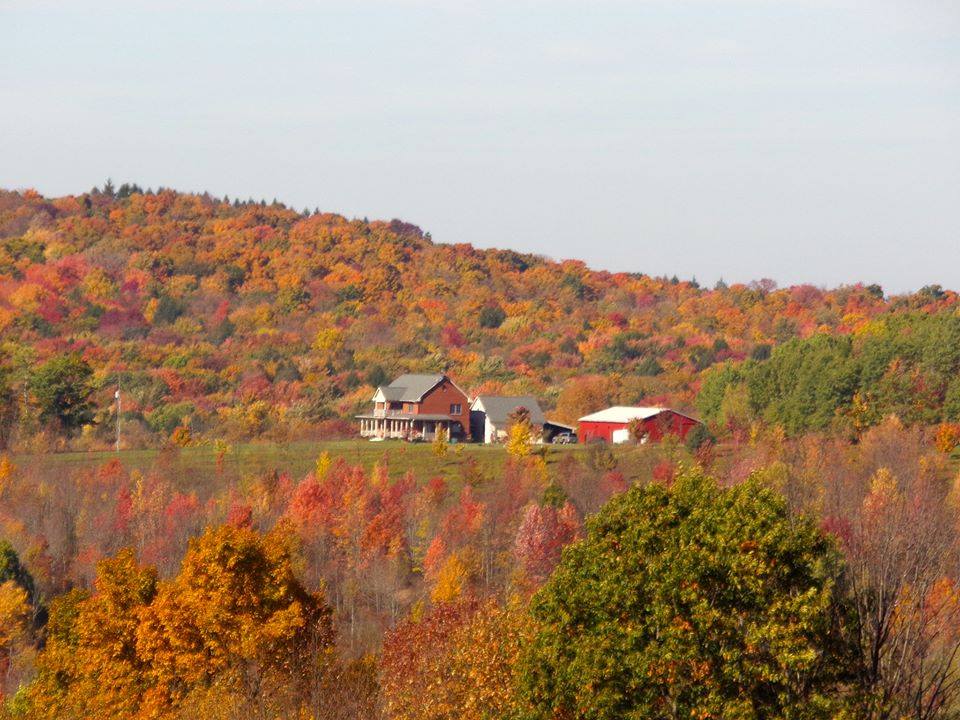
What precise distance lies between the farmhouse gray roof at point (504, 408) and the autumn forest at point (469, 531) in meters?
9.00

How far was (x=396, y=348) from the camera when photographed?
6727 inches


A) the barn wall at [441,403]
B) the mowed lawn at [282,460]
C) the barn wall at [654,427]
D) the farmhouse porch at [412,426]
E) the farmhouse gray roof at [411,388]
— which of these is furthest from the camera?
the farmhouse gray roof at [411,388]

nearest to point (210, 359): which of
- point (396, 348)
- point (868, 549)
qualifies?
point (396, 348)

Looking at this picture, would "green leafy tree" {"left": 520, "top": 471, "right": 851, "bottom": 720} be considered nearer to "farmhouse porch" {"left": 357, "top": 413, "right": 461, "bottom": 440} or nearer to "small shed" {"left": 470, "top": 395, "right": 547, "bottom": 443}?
"small shed" {"left": 470, "top": 395, "right": 547, "bottom": 443}

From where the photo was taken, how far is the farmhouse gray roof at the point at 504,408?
109 meters

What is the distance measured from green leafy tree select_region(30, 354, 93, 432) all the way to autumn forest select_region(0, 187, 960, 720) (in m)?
0.22

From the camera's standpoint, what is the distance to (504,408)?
11081 cm

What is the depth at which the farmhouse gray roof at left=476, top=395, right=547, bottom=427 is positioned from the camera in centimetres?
10900

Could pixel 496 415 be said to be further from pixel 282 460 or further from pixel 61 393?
pixel 61 393

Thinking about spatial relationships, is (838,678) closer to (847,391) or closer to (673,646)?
(673,646)

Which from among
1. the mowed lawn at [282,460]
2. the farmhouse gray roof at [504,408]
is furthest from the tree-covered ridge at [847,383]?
the mowed lawn at [282,460]

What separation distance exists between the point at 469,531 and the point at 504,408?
40.1 m

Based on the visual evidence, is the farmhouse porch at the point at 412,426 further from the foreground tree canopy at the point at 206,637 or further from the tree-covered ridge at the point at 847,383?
the foreground tree canopy at the point at 206,637

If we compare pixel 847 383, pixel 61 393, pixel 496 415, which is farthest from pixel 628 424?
pixel 61 393
